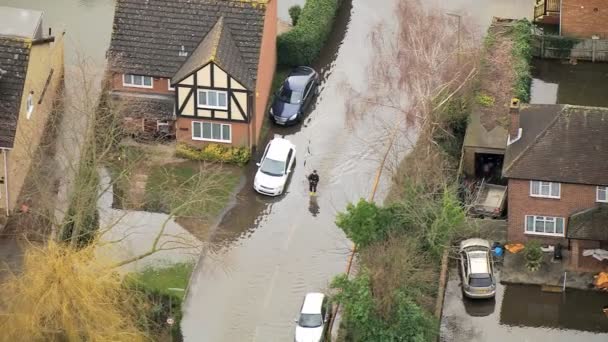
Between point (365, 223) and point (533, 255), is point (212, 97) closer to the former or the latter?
point (365, 223)

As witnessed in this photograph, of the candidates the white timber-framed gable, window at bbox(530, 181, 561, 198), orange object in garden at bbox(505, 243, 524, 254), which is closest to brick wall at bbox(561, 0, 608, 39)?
window at bbox(530, 181, 561, 198)

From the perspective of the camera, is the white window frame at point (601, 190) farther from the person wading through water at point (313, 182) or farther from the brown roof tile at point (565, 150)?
the person wading through water at point (313, 182)

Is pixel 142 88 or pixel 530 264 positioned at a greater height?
pixel 142 88

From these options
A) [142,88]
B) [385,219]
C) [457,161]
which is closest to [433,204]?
[385,219]

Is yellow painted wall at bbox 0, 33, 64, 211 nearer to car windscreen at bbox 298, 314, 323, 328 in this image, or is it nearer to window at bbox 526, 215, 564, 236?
car windscreen at bbox 298, 314, 323, 328

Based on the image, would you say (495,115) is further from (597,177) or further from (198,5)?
(198,5)

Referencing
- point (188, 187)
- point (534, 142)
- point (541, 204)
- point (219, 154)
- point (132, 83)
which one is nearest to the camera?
point (534, 142)

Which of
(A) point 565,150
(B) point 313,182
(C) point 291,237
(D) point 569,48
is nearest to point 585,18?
(D) point 569,48
